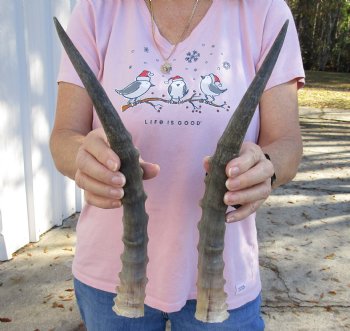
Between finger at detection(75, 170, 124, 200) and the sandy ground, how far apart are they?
7.77 ft

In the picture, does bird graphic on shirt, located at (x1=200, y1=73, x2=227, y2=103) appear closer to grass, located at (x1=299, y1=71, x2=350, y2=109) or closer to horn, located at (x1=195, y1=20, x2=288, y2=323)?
horn, located at (x1=195, y1=20, x2=288, y2=323)

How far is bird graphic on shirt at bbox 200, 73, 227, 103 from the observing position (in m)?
1.48

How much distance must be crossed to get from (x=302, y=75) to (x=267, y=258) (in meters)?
3.03

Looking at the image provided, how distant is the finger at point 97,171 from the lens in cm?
110

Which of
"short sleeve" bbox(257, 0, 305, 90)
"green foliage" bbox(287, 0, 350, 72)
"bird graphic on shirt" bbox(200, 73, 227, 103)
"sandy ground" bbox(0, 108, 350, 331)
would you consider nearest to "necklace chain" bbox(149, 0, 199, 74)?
"bird graphic on shirt" bbox(200, 73, 227, 103)

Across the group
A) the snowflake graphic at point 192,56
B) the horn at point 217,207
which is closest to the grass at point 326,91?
the snowflake graphic at point 192,56

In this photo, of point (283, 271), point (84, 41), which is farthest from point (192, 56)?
point (283, 271)

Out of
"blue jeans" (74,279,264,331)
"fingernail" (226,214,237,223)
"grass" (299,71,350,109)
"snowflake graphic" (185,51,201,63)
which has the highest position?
"snowflake graphic" (185,51,201,63)

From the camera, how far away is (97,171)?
1.15 meters

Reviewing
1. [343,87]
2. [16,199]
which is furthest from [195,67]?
[343,87]

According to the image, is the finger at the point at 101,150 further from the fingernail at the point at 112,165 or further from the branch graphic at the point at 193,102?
the branch graphic at the point at 193,102

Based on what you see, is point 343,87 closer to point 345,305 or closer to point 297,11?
point 297,11

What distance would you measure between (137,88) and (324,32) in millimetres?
23582

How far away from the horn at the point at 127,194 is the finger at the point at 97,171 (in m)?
0.02
